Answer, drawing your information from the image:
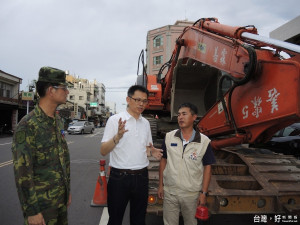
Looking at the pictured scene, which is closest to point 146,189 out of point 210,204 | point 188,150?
point 188,150

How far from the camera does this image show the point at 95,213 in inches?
163

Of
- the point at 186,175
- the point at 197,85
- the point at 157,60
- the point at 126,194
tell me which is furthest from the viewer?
the point at 157,60

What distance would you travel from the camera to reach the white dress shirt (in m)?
2.48

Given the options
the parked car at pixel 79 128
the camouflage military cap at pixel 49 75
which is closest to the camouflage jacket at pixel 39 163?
the camouflage military cap at pixel 49 75

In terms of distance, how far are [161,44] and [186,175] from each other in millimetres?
39774

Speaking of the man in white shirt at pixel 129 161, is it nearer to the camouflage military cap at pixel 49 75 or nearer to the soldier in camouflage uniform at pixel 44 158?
the soldier in camouflage uniform at pixel 44 158

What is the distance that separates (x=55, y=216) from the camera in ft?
6.79

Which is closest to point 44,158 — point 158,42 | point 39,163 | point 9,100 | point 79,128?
point 39,163

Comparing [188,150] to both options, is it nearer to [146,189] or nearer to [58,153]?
A: [146,189]

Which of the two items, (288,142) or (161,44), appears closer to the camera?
(288,142)

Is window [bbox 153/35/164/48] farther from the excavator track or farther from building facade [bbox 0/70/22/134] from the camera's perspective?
Result: the excavator track

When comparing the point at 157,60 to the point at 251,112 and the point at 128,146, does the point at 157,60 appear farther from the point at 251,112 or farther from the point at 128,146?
the point at 128,146

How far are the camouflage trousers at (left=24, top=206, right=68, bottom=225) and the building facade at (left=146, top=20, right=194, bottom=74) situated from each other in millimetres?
37960

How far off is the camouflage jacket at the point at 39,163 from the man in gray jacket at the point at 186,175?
109 cm
